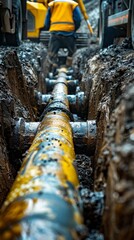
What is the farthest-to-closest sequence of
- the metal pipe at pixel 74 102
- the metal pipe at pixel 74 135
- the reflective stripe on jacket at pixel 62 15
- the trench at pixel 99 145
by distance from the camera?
the reflective stripe on jacket at pixel 62 15 < the metal pipe at pixel 74 102 < the metal pipe at pixel 74 135 < the trench at pixel 99 145

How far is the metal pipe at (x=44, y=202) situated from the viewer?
121 cm

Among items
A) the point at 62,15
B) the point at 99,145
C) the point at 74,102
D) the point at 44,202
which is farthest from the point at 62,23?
the point at 44,202

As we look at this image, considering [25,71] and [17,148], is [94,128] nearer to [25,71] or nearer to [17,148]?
[17,148]

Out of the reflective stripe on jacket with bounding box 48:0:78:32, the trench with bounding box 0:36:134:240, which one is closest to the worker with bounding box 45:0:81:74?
the reflective stripe on jacket with bounding box 48:0:78:32

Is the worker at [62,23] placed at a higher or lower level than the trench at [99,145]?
higher

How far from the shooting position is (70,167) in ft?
5.86

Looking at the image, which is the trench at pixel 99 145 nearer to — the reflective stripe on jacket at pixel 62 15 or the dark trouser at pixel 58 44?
the reflective stripe on jacket at pixel 62 15

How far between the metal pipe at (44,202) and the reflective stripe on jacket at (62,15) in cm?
810

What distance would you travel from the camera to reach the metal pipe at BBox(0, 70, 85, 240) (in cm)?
121

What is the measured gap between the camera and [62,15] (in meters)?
9.42

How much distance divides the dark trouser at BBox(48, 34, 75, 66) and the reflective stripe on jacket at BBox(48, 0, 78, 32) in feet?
0.87

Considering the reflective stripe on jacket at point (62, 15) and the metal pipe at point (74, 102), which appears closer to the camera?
the metal pipe at point (74, 102)

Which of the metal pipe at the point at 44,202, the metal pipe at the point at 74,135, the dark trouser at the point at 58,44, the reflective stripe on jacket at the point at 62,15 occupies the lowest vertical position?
the metal pipe at the point at 74,135

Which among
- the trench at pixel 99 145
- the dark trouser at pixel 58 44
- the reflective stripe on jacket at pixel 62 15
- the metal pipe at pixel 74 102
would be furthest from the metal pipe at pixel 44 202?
the dark trouser at pixel 58 44
